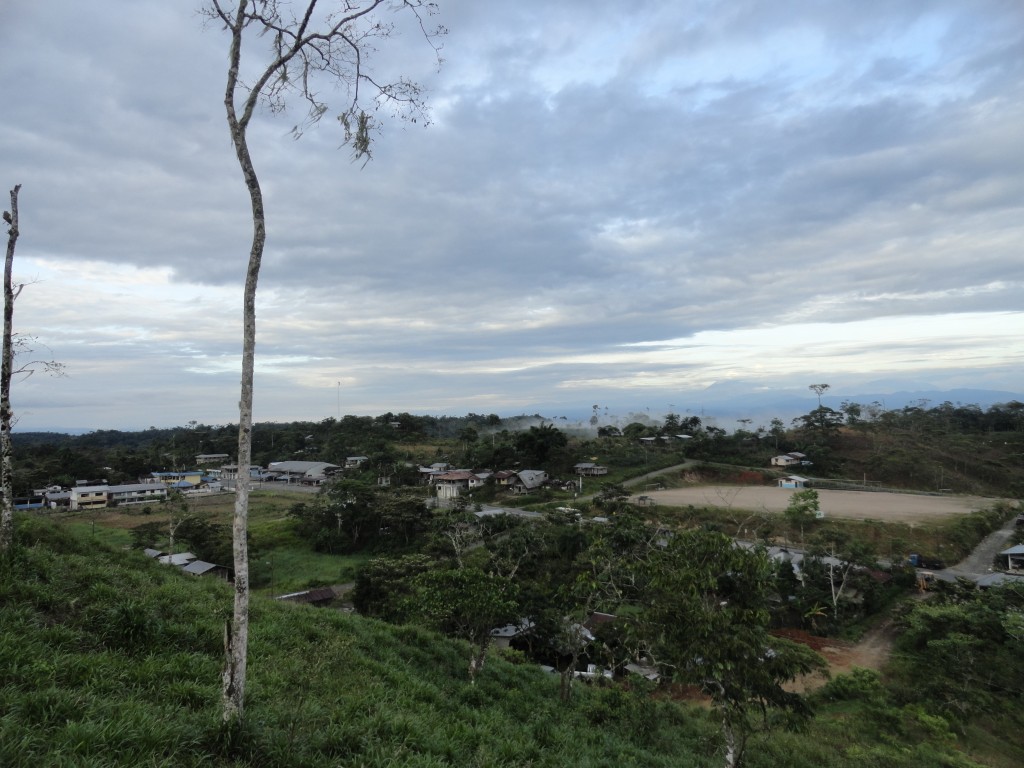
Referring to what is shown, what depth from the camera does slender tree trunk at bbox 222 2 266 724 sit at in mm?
4703

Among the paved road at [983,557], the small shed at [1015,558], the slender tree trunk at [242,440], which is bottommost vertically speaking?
the paved road at [983,557]

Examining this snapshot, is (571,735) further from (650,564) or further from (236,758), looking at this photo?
(236,758)

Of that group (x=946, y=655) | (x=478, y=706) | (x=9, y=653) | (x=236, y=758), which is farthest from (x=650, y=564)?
(x=946, y=655)

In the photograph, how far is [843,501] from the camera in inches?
1876


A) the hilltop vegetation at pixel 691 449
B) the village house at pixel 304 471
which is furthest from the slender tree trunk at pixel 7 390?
the village house at pixel 304 471

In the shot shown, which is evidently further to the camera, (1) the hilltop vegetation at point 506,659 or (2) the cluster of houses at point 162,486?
(2) the cluster of houses at point 162,486

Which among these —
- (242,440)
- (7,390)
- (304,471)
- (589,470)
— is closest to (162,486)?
(304,471)

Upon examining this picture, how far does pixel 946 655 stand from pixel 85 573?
2442cm

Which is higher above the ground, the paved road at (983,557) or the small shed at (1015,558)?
the small shed at (1015,558)

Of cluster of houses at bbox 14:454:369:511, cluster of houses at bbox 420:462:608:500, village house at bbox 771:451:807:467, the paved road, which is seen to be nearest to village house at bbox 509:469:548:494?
cluster of houses at bbox 420:462:608:500

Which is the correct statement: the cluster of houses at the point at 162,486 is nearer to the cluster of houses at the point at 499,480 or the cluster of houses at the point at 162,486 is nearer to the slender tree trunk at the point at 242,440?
the cluster of houses at the point at 499,480

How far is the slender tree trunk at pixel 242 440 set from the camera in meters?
4.70

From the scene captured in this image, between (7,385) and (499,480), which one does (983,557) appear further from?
(7,385)

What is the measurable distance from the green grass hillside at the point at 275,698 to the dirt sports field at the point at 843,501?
30.3 m
